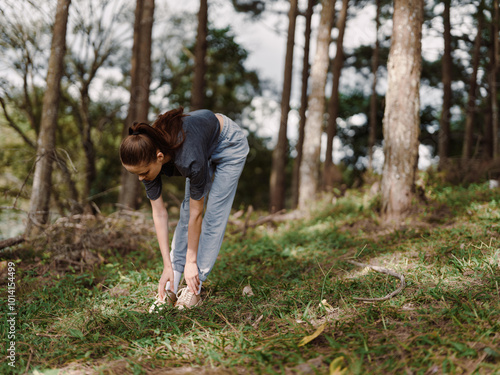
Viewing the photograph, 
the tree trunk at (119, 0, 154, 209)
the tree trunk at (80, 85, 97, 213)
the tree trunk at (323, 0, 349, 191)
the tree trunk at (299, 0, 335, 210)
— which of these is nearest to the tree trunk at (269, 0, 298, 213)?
the tree trunk at (323, 0, 349, 191)

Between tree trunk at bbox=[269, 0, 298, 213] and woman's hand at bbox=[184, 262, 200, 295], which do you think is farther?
tree trunk at bbox=[269, 0, 298, 213]

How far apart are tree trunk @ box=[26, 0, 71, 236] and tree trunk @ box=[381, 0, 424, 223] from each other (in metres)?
4.18

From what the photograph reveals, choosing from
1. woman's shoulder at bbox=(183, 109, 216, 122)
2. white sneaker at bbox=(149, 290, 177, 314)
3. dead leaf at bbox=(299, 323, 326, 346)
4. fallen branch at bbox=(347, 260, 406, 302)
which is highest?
woman's shoulder at bbox=(183, 109, 216, 122)

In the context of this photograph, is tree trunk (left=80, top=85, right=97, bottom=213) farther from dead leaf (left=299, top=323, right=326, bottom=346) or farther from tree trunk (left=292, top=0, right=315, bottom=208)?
dead leaf (left=299, top=323, right=326, bottom=346)

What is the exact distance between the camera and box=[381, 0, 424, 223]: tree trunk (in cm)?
462

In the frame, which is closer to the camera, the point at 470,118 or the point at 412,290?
the point at 412,290

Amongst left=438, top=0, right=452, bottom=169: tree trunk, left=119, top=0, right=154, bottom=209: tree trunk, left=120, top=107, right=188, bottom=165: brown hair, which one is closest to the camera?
left=120, top=107, right=188, bottom=165: brown hair

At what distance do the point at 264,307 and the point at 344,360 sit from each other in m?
0.86

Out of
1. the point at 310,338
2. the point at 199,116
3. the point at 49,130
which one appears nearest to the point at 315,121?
the point at 49,130

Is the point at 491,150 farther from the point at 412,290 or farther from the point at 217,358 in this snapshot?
the point at 217,358

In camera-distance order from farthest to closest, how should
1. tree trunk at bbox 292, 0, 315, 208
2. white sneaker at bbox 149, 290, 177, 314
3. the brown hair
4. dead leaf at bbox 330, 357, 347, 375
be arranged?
tree trunk at bbox 292, 0, 315, 208
white sneaker at bbox 149, 290, 177, 314
the brown hair
dead leaf at bbox 330, 357, 347, 375

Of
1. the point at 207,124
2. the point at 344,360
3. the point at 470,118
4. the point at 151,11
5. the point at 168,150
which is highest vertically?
the point at 151,11

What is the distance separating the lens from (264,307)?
2.45 metres

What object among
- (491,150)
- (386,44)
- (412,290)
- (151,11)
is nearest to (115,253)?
(412,290)
